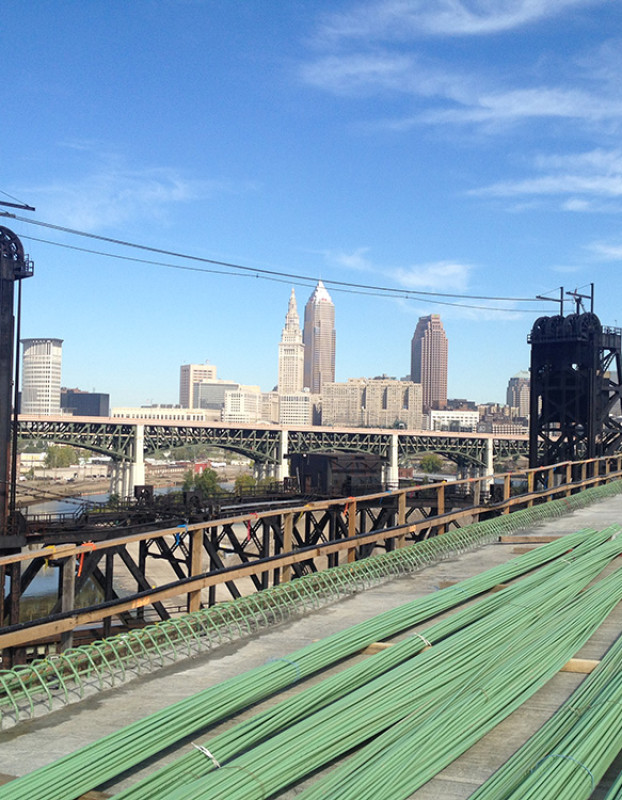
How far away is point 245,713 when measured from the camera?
247 inches

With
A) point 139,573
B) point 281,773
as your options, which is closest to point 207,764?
point 281,773

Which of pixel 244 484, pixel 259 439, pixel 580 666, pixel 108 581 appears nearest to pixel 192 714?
pixel 580 666

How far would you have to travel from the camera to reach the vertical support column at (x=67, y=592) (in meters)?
8.09

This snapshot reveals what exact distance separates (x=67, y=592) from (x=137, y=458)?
302 feet

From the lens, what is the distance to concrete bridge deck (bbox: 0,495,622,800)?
17.7 feet

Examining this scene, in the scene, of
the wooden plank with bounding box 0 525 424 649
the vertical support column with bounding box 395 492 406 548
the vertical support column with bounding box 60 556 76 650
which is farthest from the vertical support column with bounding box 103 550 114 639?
the vertical support column with bounding box 60 556 76 650

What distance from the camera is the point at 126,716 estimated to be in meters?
6.50

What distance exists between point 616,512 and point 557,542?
25.1 ft

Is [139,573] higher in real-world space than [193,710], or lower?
lower

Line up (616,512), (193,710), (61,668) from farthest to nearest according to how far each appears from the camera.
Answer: (616,512) < (61,668) < (193,710)

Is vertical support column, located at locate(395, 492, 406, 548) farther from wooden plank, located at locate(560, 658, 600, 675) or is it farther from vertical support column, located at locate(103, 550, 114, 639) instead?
vertical support column, located at locate(103, 550, 114, 639)

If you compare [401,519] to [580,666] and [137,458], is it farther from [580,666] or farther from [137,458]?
[137,458]

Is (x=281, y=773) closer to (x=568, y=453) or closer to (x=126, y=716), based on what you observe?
(x=126, y=716)

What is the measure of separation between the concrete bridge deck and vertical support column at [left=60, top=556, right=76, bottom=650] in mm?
1109
